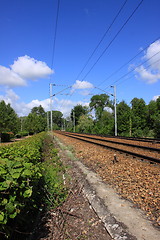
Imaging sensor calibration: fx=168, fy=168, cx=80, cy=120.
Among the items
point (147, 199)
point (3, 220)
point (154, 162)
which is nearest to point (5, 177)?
point (3, 220)

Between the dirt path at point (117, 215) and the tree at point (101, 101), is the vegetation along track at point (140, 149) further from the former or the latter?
the tree at point (101, 101)

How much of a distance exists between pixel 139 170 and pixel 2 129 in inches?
1105

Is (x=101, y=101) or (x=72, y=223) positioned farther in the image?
(x=101, y=101)

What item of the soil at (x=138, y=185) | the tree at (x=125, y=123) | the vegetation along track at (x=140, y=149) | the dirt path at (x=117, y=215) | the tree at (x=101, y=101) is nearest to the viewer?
the dirt path at (x=117, y=215)

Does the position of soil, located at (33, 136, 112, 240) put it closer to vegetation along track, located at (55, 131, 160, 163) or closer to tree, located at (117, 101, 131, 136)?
vegetation along track, located at (55, 131, 160, 163)

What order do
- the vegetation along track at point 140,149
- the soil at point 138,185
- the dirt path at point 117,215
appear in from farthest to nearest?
the vegetation along track at point 140,149 → the soil at point 138,185 → the dirt path at point 117,215

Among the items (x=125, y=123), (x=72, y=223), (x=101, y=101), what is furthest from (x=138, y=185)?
(x=101, y=101)

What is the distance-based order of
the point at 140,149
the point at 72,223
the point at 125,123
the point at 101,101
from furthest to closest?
the point at 101,101, the point at 125,123, the point at 140,149, the point at 72,223

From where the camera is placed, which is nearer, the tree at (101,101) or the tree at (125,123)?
the tree at (125,123)

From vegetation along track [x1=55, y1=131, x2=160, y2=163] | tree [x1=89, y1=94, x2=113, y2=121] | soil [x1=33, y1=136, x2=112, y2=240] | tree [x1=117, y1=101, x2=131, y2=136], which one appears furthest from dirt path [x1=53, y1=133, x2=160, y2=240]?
tree [x1=89, y1=94, x2=113, y2=121]

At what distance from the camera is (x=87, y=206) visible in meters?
3.85

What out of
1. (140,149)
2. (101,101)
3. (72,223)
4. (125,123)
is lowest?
(72,223)

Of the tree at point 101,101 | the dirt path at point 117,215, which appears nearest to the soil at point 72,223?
the dirt path at point 117,215

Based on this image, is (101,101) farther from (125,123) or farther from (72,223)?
(72,223)
